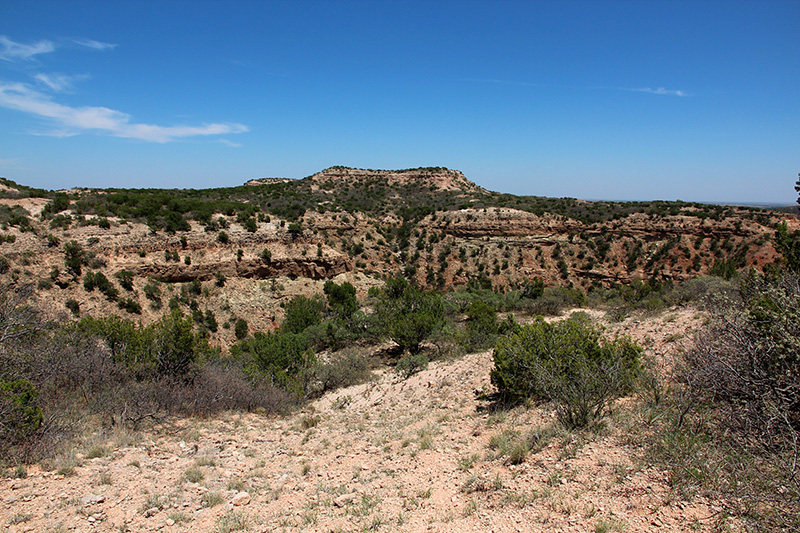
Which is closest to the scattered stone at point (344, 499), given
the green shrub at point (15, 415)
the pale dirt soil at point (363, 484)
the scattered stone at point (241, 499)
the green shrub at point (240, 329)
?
the pale dirt soil at point (363, 484)

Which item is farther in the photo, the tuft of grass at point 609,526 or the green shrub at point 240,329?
the green shrub at point 240,329

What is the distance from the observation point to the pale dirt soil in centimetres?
417

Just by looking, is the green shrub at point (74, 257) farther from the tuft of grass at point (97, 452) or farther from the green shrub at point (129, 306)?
the tuft of grass at point (97, 452)

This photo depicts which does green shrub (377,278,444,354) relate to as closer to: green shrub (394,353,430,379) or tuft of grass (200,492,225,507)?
green shrub (394,353,430,379)

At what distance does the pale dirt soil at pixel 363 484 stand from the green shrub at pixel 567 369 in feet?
1.23

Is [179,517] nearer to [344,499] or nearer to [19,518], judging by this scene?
[19,518]

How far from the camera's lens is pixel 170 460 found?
21.6ft

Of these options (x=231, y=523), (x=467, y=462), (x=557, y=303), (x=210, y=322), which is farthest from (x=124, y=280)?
(x=557, y=303)

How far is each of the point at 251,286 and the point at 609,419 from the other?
82.0ft

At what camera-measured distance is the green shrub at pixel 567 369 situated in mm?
5844

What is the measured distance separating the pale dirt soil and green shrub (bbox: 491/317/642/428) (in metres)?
0.38

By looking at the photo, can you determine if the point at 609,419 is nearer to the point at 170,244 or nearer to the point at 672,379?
the point at 672,379

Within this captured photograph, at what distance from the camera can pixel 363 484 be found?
5727 millimetres

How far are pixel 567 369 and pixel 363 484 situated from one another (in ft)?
13.5
